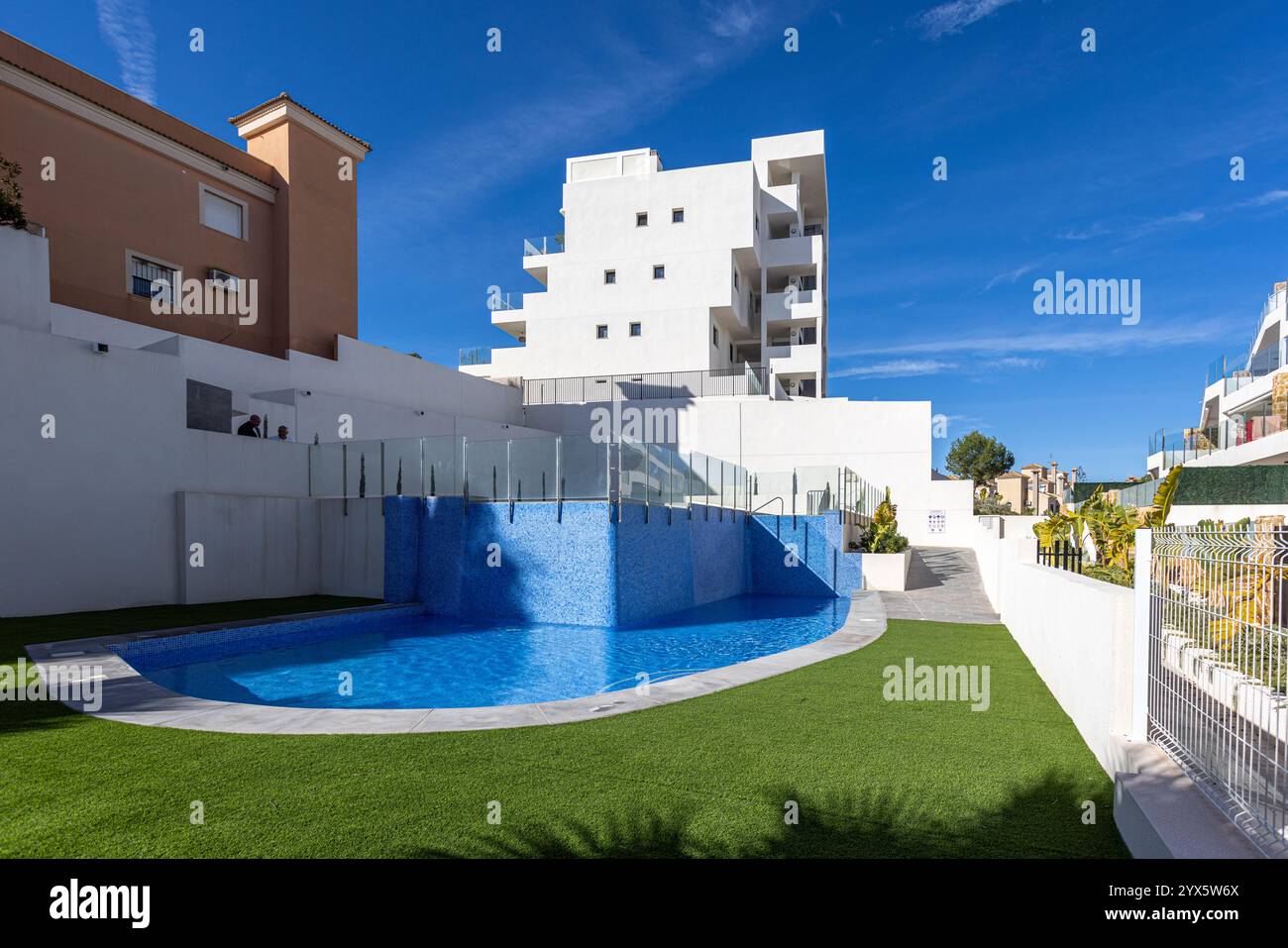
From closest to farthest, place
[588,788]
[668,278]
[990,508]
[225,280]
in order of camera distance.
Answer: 1. [588,788]
2. [225,280]
3. [668,278]
4. [990,508]

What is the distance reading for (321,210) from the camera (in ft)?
74.8

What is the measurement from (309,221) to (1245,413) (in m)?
41.0

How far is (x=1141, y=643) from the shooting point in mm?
4387

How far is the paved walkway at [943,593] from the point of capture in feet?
45.0

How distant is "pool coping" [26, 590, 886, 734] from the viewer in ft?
19.1

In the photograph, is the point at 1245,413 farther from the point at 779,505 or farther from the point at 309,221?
the point at 309,221

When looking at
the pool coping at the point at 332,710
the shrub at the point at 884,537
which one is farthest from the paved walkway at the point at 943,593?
the pool coping at the point at 332,710

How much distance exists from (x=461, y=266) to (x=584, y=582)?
110ft

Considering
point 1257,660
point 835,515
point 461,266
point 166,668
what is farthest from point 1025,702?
point 461,266

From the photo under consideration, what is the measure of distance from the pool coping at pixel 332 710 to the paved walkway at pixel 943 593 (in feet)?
21.4

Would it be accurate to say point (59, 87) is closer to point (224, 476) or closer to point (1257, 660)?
point (224, 476)

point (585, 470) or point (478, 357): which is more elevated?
point (478, 357)
